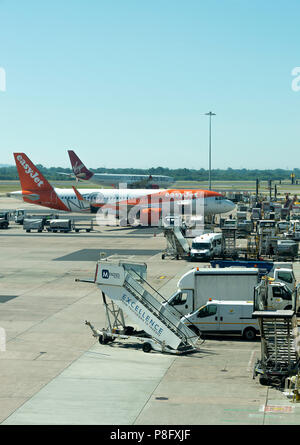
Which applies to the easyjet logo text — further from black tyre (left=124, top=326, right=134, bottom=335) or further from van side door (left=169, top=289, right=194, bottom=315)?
black tyre (left=124, top=326, right=134, bottom=335)

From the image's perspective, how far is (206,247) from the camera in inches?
2143

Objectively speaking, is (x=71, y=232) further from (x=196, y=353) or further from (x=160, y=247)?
(x=196, y=353)

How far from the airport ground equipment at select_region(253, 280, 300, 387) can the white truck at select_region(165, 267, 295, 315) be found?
26.2 ft

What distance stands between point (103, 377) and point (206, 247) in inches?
1243

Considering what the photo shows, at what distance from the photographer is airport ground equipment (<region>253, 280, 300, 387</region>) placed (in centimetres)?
2276

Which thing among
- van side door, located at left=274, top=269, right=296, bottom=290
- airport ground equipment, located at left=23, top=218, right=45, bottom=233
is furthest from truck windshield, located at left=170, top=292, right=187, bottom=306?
airport ground equipment, located at left=23, top=218, right=45, bottom=233

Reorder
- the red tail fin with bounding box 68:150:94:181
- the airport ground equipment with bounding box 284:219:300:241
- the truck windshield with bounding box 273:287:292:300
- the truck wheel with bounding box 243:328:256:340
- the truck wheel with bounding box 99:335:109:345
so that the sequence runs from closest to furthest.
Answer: the truck wheel with bounding box 99:335:109:345 < the truck wheel with bounding box 243:328:256:340 < the truck windshield with bounding box 273:287:292:300 < the airport ground equipment with bounding box 284:219:300:241 < the red tail fin with bounding box 68:150:94:181

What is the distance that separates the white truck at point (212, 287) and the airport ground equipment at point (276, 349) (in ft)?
26.2

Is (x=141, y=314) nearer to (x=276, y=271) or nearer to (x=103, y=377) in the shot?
(x=103, y=377)

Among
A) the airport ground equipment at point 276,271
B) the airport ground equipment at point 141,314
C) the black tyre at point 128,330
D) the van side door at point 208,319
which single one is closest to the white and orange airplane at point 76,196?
the airport ground equipment at point 276,271

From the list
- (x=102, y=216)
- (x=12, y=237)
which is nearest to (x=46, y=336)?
(x=12, y=237)

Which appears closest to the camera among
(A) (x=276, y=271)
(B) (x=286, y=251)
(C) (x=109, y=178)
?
(A) (x=276, y=271)

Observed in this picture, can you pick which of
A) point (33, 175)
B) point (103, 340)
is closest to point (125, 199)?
point (33, 175)

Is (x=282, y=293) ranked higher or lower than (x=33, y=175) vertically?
lower
